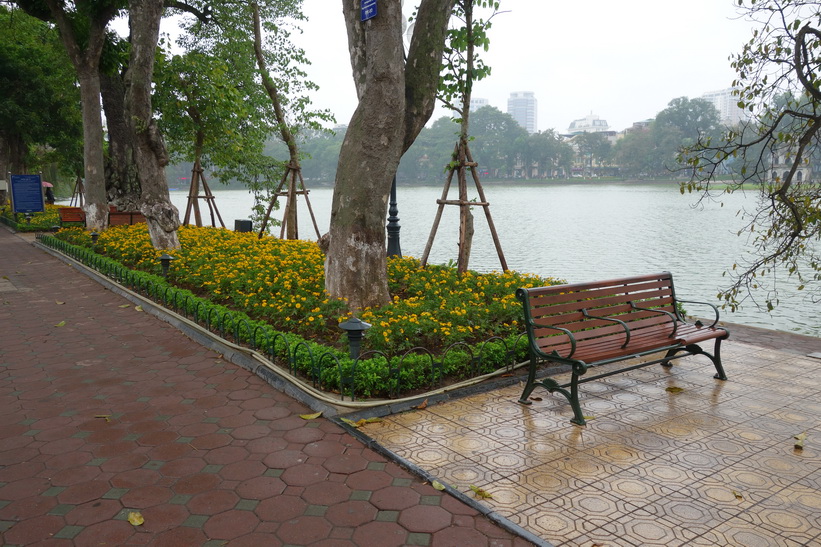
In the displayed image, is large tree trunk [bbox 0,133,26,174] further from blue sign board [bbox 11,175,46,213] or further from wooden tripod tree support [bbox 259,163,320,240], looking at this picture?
wooden tripod tree support [bbox 259,163,320,240]

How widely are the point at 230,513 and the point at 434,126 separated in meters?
82.0

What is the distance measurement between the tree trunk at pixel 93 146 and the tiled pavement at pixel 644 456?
49.4 feet

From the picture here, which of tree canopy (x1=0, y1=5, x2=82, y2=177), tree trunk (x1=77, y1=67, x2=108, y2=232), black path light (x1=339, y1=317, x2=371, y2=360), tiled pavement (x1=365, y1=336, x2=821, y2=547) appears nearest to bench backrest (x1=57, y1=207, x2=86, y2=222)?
tree trunk (x1=77, y1=67, x2=108, y2=232)

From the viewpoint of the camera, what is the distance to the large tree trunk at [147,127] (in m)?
11.8

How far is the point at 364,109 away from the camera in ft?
22.5

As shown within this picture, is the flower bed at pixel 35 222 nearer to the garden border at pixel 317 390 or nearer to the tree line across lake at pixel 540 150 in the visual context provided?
the garden border at pixel 317 390

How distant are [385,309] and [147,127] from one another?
313 inches

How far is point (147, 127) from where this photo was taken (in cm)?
1198

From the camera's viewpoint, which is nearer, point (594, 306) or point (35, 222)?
point (594, 306)

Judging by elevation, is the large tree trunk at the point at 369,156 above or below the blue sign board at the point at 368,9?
below

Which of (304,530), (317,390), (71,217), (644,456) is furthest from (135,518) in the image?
(71,217)

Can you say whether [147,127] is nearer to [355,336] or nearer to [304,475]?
[355,336]

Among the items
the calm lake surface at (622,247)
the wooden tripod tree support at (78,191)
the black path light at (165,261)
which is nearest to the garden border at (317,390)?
the black path light at (165,261)

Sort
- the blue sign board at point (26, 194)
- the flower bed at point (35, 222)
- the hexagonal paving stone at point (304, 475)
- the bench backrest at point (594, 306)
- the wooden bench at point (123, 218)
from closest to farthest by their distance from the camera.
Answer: the hexagonal paving stone at point (304, 475) < the bench backrest at point (594, 306) < the wooden bench at point (123, 218) < the flower bed at point (35, 222) < the blue sign board at point (26, 194)
